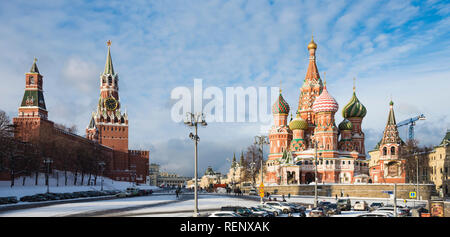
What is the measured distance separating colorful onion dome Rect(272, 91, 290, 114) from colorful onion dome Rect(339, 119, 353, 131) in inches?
491

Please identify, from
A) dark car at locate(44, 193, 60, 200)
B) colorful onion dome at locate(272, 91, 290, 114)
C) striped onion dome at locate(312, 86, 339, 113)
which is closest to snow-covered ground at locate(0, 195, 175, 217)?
dark car at locate(44, 193, 60, 200)

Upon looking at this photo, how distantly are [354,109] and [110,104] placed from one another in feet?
284

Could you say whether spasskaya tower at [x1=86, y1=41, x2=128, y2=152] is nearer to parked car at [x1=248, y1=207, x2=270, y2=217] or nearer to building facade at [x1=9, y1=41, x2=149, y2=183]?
building facade at [x1=9, y1=41, x2=149, y2=183]

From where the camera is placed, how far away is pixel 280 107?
329 feet

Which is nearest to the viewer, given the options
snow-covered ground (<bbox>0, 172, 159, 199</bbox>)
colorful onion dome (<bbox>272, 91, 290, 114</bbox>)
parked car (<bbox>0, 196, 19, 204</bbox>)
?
parked car (<bbox>0, 196, 19, 204</bbox>)

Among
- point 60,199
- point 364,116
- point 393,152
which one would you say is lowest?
point 60,199

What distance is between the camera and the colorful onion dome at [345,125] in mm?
94250

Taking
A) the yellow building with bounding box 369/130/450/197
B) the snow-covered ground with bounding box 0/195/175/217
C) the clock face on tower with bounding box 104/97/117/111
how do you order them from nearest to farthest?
the snow-covered ground with bounding box 0/195/175/217 < the yellow building with bounding box 369/130/450/197 < the clock face on tower with bounding box 104/97/117/111

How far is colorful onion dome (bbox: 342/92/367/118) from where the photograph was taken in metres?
97.3

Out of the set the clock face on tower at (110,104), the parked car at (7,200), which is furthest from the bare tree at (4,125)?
the clock face on tower at (110,104)

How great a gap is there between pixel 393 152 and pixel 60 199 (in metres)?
56.9
